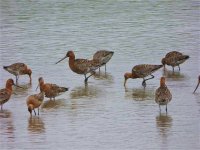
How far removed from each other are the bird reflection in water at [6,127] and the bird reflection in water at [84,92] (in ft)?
6.85

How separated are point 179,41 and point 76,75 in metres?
5.21

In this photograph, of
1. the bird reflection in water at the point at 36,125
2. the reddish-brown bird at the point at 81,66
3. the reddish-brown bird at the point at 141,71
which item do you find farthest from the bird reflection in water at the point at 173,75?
the bird reflection in water at the point at 36,125

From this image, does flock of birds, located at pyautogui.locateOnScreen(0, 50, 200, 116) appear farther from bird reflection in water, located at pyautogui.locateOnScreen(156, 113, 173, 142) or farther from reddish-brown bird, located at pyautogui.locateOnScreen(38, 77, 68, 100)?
bird reflection in water, located at pyautogui.locateOnScreen(156, 113, 173, 142)

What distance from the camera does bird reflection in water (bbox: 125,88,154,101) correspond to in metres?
18.6

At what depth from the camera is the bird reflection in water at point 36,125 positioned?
1582cm

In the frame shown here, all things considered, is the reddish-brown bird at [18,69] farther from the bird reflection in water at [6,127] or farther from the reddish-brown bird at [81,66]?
the bird reflection in water at [6,127]

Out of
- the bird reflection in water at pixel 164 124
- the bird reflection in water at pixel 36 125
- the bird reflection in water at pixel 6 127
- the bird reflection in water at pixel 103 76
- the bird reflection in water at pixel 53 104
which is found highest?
the bird reflection in water at pixel 103 76

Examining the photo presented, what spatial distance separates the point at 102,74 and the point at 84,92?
82.6 inches

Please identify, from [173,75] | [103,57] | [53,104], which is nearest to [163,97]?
[53,104]

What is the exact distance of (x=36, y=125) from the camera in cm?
1620

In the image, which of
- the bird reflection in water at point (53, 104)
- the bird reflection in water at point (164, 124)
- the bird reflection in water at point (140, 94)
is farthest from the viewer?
the bird reflection in water at point (140, 94)

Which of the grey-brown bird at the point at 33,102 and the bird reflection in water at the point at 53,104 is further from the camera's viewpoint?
the bird reflection in water at the point at 53,104

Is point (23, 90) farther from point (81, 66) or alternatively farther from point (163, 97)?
point (163, 97)

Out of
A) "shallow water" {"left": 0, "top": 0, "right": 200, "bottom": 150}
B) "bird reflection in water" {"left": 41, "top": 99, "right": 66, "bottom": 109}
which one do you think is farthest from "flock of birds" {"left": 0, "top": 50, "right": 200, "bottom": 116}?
"shallow water" {"left": 0, "top": 0, "right": 200, "bottom": 150}
